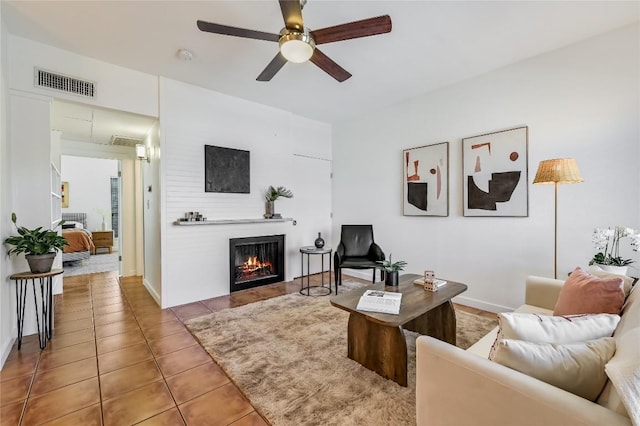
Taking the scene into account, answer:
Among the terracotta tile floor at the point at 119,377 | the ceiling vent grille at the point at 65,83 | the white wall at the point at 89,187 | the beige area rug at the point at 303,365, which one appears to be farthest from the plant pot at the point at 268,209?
the white wall at the point at 89,187

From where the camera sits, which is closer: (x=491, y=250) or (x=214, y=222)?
(x=491, y=250)

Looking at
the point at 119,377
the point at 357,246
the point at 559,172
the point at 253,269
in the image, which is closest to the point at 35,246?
the point at 119,377

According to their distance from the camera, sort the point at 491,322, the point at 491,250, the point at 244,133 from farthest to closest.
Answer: the point at 244,133 → the point at 491,250 → the point at 491,322

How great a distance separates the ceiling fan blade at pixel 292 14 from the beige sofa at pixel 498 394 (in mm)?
2060

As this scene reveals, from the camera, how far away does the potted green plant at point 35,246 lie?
2328mm

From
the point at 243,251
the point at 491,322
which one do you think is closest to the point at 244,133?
the point at 243,251

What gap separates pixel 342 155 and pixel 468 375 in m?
4.36

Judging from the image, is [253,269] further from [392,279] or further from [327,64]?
[327,64]

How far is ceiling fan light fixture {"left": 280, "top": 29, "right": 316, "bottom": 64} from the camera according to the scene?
198 cm

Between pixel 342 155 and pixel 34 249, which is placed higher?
pixel 342 155

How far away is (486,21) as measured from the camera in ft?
7.76

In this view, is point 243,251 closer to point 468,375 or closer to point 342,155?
point 342,155

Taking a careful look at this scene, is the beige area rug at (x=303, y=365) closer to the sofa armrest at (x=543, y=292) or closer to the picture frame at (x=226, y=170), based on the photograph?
the sofa armrest at (x=543, y=292)

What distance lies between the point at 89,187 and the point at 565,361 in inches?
440
